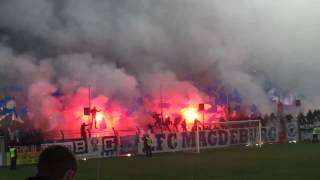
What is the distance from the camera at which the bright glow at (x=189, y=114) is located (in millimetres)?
47312

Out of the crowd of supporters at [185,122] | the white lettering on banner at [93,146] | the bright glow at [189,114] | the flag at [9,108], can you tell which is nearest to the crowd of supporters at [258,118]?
the crowd of supporters at [185,122]

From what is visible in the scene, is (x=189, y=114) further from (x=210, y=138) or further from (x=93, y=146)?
(x=93, y=146)

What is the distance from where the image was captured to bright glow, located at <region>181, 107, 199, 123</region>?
4731 centimetres

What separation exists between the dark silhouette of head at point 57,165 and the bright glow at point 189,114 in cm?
4442

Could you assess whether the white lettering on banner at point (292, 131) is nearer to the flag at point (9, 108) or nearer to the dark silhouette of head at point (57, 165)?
the flag at point (9, 108)

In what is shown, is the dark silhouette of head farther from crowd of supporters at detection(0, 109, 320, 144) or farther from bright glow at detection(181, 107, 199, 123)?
bright glow at detection(181, 107, 199, 123)

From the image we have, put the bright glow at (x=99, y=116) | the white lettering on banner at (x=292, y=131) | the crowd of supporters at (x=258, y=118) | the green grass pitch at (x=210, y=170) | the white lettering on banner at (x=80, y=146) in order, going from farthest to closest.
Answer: the white lettering on banner at (x=292, y=131) → the crowd of supporters at (x=258, y=118) → the bright glow at (x=99, y=116) → the white lettering on banner at (x=80, y=146) → the green grass pitch at (x=210, y=170)

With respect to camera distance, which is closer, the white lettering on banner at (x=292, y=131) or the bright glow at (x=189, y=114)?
the white lettering on banner at (x=292, y=131)

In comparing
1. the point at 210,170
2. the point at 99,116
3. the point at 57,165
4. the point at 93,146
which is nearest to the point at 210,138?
the point at 99,116

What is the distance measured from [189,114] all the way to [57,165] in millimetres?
45251

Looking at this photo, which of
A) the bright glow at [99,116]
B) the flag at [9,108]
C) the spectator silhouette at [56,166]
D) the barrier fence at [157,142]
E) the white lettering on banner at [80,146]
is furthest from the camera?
the bright glow at [99,116]

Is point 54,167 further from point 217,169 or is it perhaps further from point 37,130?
point 37,130

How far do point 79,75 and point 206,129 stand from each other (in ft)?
36.2

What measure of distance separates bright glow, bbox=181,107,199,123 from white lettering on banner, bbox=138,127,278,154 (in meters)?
6.23
